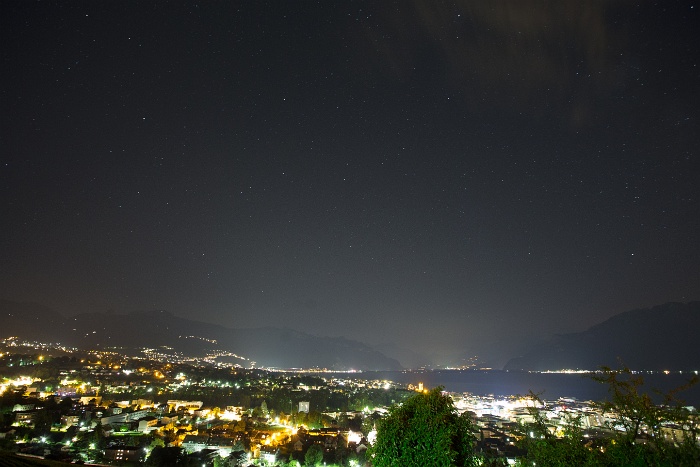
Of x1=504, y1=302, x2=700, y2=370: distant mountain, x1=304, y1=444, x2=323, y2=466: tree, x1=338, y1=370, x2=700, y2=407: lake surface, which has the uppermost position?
x1=504, y1=302, x2=700, y2=370: distant mountain

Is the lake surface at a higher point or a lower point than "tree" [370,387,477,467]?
lower

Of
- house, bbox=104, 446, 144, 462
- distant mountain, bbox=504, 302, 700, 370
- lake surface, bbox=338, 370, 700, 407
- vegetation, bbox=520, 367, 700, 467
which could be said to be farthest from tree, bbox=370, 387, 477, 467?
distant mountain, bbox=504, 302, 700, 370

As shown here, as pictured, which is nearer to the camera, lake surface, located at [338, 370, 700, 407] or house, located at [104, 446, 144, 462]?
house, located at [104, 446, 144, 462]

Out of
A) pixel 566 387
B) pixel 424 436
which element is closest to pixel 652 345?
pixel 566 387

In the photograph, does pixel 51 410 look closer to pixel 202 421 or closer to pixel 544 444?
pixel 202 421

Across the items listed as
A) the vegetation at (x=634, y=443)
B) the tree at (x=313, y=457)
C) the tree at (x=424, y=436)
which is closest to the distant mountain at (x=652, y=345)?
the tree at (x=313, y=457)

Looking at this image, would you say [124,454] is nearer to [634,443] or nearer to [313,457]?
[313,457]

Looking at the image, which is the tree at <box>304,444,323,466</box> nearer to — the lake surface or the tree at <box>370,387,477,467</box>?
the lake surface

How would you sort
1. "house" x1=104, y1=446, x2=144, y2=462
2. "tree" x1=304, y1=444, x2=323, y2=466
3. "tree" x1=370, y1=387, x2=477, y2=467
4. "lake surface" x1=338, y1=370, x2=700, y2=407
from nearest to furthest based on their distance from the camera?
"tree" x1=370, y1=387, x2=477, y2=467 < "house" x1=104, y1=446, x2=144, y2=462 < "tree" x1=304, y1=444, x2=323, y2=466 < "lake surface" x1=338, y1=370, x2=700, y2=407
